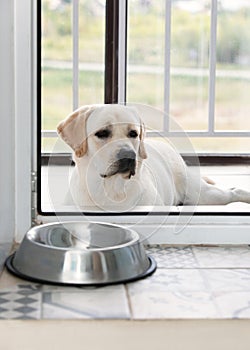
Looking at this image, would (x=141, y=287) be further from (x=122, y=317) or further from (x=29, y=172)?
(x=29, y=172)

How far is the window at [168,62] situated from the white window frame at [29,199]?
1.13 m

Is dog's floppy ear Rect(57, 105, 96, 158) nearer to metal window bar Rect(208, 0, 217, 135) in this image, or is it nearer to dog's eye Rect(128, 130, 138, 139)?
dog's eye Rect(128, 130, 138, 139)

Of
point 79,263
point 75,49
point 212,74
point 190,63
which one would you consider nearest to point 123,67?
point 75,49

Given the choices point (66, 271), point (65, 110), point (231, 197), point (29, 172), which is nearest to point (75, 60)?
point (65, 110)

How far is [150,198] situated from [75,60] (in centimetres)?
93

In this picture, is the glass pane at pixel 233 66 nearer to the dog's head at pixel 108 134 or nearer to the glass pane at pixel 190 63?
the glass pane at pixel 190 63

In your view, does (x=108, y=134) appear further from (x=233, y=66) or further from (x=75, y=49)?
(x=233, y=66)

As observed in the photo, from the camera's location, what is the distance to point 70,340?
3.02 ft

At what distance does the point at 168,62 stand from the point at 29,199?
6.57 ft

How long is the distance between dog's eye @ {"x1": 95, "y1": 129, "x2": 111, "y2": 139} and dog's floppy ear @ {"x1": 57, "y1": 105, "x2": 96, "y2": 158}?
0.04 metres

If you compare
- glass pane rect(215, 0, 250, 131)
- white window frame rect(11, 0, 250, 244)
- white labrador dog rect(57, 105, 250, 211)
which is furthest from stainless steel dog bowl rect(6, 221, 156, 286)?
glass pane rect(215, 0, 250, 131)

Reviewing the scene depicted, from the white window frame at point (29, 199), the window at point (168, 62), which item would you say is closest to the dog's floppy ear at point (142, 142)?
the white window frame at point (29, 199)

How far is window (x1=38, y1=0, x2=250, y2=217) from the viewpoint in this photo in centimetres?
259

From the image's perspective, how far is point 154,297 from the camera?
1014 millimetres
